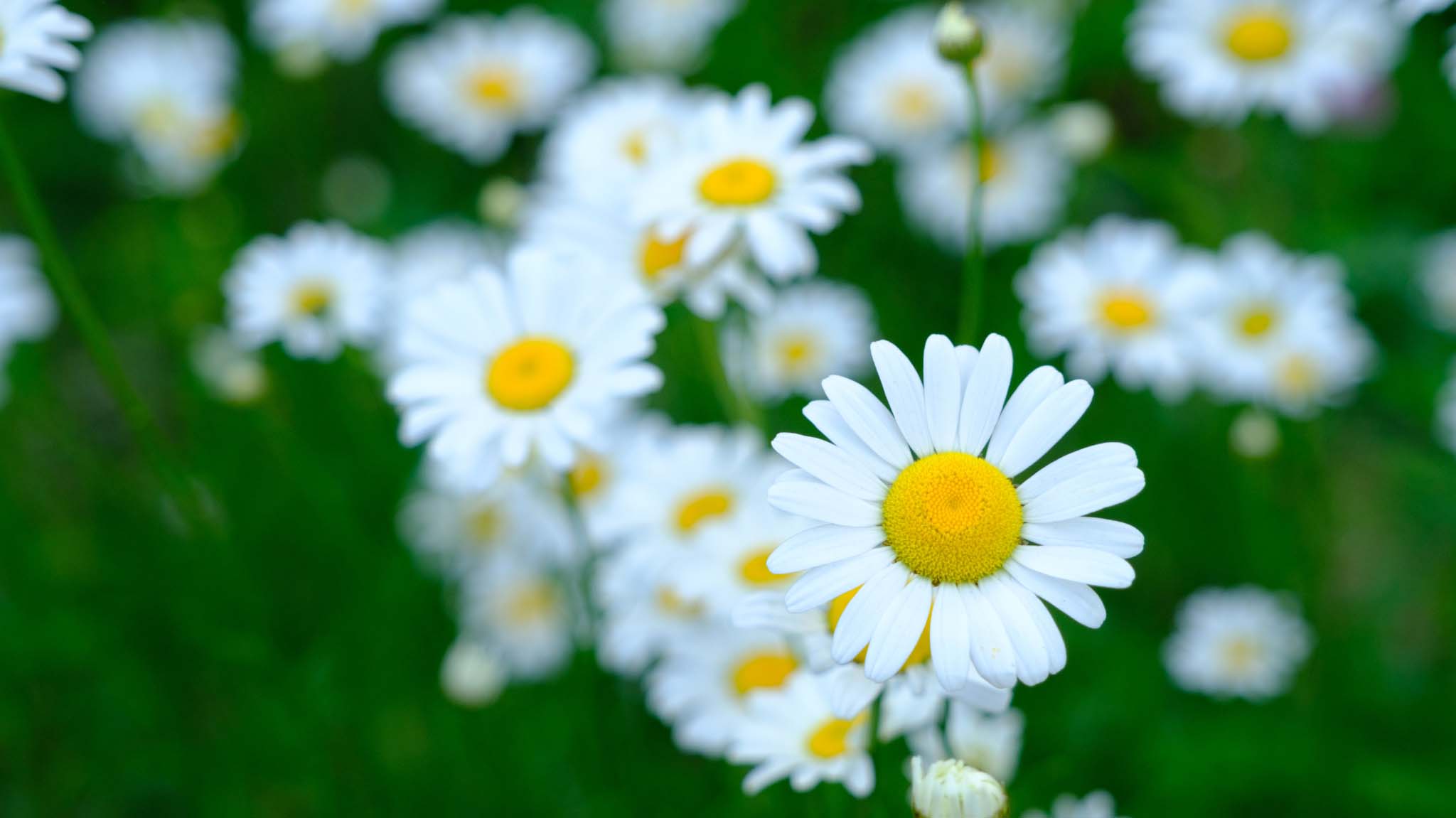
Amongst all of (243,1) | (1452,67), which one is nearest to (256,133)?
(243,1)

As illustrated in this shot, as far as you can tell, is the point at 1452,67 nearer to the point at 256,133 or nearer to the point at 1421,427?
the point at 1421,427

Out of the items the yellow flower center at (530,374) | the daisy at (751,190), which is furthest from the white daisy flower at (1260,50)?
the yellow flower center at (530,374)

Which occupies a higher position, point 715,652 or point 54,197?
point 54,197

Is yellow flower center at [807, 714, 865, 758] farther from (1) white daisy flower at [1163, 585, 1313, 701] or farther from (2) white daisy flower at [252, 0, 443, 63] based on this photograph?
(2) white daisy flower at [252, 0, 443, 63]

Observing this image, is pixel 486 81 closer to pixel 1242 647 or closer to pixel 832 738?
pixel 1242 647

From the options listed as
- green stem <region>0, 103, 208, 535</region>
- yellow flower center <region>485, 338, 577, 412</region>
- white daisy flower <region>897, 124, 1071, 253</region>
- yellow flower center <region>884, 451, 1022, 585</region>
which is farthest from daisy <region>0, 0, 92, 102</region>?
white daisy flower <region>897, 124, 1071, 253</region>

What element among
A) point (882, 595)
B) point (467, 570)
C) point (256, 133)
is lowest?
point (467, 570)
